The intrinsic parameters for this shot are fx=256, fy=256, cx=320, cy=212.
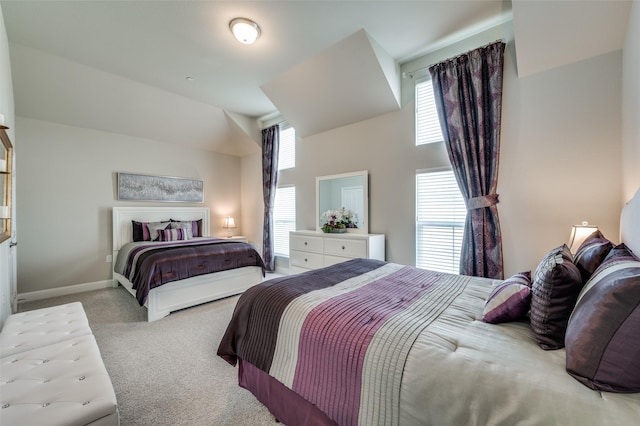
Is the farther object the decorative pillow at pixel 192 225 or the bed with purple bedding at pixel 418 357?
the decorative pillow at pixel 192 225

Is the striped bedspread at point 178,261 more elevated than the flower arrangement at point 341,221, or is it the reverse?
the flower arrangement at point 341,221

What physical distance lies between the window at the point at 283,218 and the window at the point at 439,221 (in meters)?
2.41

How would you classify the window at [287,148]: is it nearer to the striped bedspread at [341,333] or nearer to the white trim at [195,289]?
the white trim at [195,289]

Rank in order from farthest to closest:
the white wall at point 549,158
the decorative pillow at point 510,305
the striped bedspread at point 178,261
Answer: the striped bedspread at point 178,261 → the white wall at point 549,158 → the decorative pillow at point 510,305

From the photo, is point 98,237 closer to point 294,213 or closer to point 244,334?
point 294,213

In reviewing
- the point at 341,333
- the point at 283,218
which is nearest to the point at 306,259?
the point at 283,218

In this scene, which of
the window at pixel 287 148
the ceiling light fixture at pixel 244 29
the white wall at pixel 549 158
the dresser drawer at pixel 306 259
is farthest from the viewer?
the window at pixel 287 148

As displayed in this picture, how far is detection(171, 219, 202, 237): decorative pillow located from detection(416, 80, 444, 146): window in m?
4.19

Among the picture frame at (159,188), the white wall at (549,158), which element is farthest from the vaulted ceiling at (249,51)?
the picture frame at (159,188)

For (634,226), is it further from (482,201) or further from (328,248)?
(328,248)

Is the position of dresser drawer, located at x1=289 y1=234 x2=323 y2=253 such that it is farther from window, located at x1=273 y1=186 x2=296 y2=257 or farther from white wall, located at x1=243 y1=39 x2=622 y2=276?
white wall, located at x1=243 y1=39 x2=622 y2=276

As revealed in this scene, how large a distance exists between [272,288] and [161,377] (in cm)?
123

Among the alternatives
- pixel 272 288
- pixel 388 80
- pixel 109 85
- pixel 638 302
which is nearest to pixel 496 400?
pixel 638 302

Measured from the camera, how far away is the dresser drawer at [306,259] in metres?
3.84
